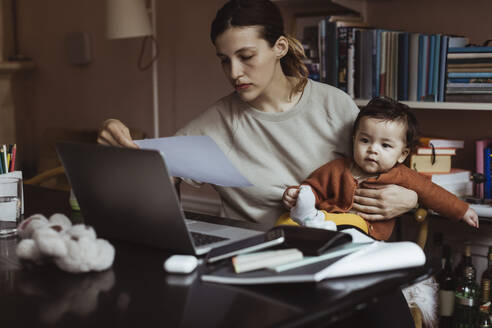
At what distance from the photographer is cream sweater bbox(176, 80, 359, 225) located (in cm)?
179

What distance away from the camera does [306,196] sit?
138cm

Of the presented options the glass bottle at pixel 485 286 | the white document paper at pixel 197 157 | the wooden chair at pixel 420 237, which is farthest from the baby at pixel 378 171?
the glass bottle at pixel 485 286

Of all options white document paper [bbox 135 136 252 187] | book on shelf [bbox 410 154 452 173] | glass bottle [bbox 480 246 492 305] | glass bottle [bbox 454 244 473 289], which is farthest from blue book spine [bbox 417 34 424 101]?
white document paper [bbox 135 136 252 187]

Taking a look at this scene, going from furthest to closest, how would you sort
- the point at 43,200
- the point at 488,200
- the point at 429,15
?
the point at 429,15 → the point at 488,200 → the point at 43,200

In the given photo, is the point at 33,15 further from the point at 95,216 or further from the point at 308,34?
the point at 95,216

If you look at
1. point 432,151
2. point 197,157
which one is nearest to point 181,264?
point 197,157

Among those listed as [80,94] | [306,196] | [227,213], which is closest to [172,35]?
[80,94]

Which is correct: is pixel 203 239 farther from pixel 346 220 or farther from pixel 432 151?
pixel 432 151

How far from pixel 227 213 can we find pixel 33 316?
1.11 m

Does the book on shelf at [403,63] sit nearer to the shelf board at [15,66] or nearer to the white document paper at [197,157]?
the white document paper at [197,157]

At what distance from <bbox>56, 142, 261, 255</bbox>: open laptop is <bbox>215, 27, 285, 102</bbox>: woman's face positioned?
624 mm

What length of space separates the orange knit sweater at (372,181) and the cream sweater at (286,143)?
7 cm

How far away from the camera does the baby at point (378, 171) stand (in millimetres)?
1712

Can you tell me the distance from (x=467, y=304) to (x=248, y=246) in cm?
155
